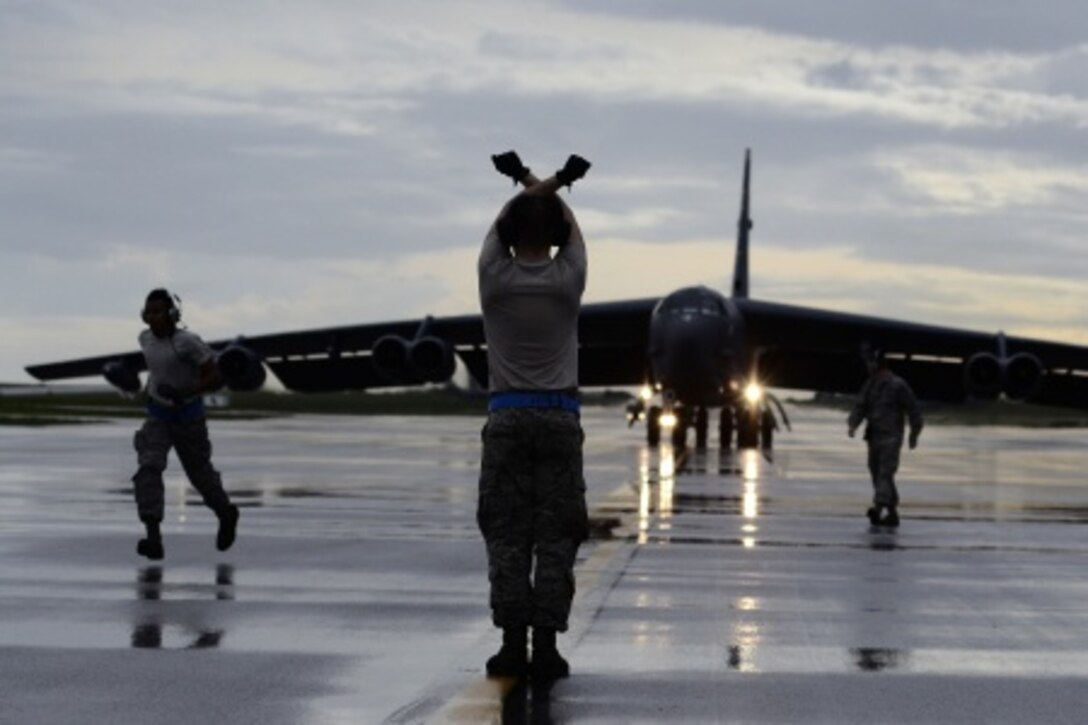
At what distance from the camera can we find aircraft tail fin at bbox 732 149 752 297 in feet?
184

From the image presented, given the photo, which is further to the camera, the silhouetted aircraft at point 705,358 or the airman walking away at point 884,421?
the silhouetted aircraft at point 705,358

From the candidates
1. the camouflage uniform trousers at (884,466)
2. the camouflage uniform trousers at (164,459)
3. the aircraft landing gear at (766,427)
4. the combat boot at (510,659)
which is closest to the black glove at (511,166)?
the combat boot at (510,659)

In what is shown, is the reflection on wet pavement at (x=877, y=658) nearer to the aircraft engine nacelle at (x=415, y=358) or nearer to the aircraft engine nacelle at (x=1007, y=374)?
the aircraft engine nacelle at (x=1007, y=374)

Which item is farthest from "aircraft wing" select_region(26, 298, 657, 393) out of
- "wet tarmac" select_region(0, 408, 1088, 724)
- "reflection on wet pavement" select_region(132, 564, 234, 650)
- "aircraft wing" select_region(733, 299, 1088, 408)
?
"reflection on wet pavement" select_region(132, 564, 234, 650)

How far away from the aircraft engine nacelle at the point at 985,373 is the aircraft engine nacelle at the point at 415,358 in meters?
10.7

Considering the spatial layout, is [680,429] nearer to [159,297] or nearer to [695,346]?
[695,346]

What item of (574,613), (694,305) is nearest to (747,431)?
(694,305)

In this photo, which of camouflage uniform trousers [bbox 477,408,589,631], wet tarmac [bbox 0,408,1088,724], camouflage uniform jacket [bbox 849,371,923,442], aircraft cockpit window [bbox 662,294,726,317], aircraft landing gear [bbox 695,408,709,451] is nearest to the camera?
wet tarmac [bbox 0,408,1088,724]

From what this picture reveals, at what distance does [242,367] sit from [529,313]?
36.1 metres

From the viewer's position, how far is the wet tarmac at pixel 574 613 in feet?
25.6

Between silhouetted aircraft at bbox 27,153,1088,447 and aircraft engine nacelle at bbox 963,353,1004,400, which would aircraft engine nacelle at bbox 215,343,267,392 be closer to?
silhouetted aircraft at bbox 27,153,1088,447

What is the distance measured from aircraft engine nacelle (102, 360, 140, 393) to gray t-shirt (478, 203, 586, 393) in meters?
36.0

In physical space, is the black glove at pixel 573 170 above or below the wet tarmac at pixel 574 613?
above

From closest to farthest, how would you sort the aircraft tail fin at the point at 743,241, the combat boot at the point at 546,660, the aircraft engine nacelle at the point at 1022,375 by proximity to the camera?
the combat boot at the point at 546,660
the aircraft engine nacelle at the point at 1022,375
the aircraft tail fin at the point at 743,241
